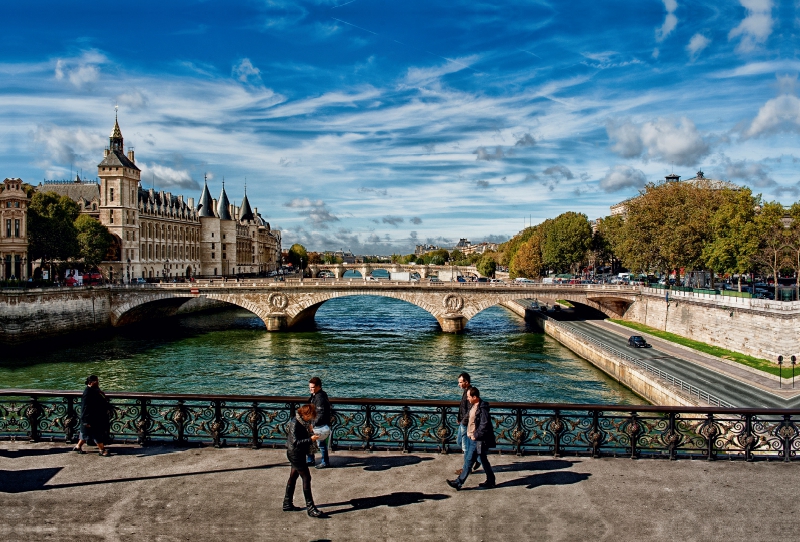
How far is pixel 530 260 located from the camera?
319 ft

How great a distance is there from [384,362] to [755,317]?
74.6 ft

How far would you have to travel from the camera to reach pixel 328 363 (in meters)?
39.9

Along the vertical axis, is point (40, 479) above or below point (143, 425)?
below

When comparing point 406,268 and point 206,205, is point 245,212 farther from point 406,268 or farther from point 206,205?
point 406,268

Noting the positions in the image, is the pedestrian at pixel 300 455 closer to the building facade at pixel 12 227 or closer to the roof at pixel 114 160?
the building facade at pixel 12 227

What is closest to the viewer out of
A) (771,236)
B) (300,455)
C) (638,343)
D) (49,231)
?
(300,455)

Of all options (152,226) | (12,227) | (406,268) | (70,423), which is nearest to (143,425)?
(70,423)

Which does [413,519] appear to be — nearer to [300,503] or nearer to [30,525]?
[300,503]

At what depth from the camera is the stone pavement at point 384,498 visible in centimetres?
762

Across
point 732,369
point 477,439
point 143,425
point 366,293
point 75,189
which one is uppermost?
point 75,189

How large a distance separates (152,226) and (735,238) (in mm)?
71357

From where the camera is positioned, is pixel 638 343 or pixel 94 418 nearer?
pixel 94 418

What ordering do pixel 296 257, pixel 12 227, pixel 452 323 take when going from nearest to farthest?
pixel 12 227 < pixel 452 323 < pixel 296 257

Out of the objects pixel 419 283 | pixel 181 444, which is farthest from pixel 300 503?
pixel 419 283
